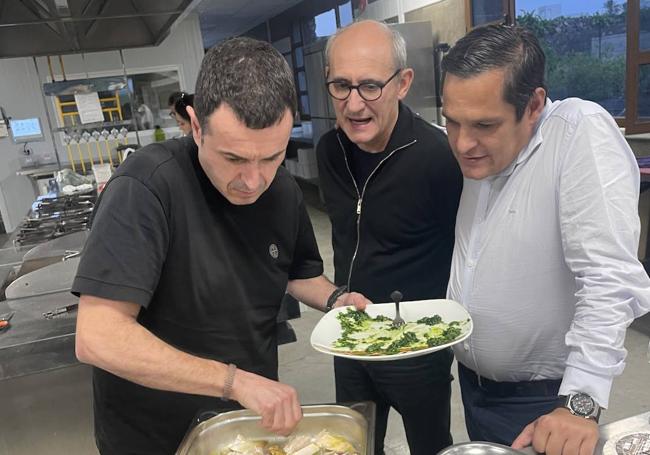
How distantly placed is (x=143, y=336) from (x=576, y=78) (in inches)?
155

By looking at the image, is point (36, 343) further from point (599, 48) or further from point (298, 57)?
point (298, 57)

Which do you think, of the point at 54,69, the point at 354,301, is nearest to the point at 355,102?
the point at 354,301

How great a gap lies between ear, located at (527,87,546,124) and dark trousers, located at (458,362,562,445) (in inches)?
23.7

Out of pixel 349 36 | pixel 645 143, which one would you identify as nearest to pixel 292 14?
pixel 645 143

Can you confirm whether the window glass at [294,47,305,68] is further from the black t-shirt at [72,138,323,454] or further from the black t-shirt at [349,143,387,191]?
the black t-shirt at [72,138,323,454]

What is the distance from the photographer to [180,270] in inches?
44.6

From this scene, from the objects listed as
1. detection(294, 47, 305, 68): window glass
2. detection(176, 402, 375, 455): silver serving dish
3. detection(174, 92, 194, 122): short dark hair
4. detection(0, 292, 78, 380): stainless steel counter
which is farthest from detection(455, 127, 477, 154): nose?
detection(294, 47, 305, 68): window glass

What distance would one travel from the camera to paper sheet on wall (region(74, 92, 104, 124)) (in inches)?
161

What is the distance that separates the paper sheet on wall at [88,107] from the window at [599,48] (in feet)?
11.0

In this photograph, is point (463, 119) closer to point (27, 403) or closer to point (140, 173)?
point (140, 173)

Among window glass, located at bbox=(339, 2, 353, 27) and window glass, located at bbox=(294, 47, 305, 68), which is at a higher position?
window glass, located at bbox=(339, 2, 353, 27)

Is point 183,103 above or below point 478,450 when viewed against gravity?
above

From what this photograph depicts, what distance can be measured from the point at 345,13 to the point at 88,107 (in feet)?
14.0

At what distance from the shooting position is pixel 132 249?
101cm
